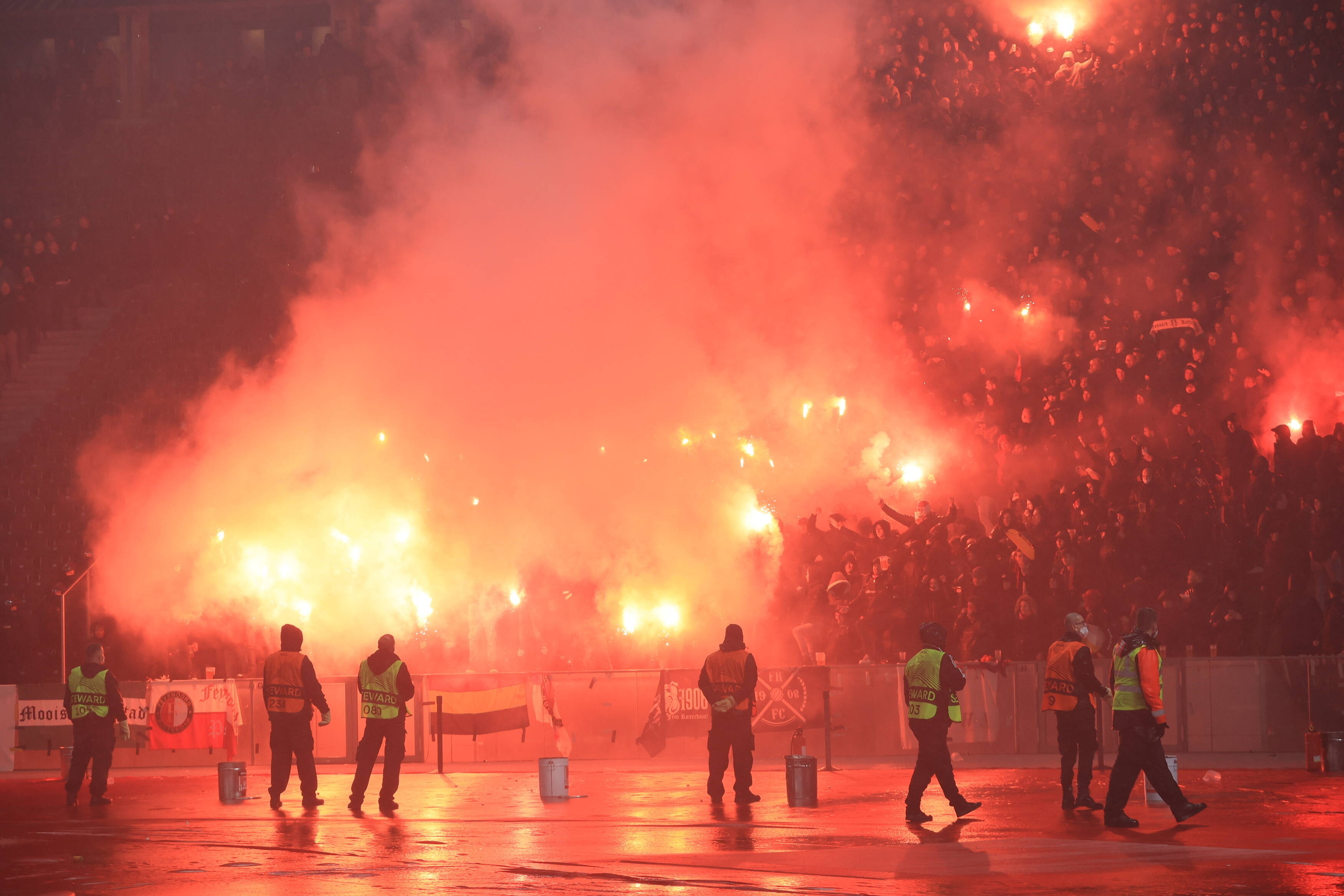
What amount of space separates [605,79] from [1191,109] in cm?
826

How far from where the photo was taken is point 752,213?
22156 millimetres

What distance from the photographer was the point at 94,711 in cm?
1320

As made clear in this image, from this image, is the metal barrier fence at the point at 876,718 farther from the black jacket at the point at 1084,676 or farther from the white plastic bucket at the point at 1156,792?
the black jacket at the point at 1084,676

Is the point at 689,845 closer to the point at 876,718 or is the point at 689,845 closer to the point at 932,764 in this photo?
the point at 932,764

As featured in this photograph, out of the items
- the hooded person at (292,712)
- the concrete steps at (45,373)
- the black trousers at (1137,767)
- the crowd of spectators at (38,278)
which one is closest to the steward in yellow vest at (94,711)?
the hooded person at (292,712)

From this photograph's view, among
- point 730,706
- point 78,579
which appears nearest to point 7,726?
point 78,579

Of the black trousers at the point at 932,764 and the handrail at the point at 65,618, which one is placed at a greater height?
the handrail at the point at 65,618

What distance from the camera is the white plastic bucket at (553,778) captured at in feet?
40.8

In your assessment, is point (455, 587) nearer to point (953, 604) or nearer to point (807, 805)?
point (953, 604)

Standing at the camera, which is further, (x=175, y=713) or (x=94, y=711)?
(x=175, y=713)

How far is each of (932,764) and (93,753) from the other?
781cm

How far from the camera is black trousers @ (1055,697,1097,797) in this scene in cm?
1059

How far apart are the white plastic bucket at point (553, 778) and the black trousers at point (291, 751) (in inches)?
75.6

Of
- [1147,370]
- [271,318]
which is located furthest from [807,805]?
[271,318]
